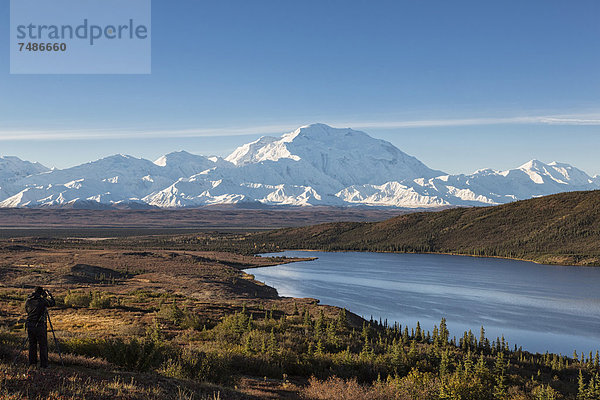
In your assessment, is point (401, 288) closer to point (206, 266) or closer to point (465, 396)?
point (206, 266)

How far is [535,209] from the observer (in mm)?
161125

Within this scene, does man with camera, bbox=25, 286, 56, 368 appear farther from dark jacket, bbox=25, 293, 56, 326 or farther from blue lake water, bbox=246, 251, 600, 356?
blue lake water, bbox=246, 251, 600, 356

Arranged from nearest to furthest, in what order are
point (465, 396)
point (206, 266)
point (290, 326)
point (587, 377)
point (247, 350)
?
point (465, 396) < point (247, 350) < point (587, 377) < point (290, 326) < point (206, 266)

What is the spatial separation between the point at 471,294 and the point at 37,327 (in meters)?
70.4

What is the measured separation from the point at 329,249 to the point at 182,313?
13186 cm

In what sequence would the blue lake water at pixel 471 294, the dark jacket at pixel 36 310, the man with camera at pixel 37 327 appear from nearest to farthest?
the man with camera at pixel 37 327 < the dark jacket at pixel 36 310 < the blue lake water at pixel 471 294

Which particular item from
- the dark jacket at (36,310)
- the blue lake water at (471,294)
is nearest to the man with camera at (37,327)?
the dark jacket at (36,310)

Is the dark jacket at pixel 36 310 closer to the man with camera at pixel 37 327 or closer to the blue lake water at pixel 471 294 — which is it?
the man with camera at pixel 37 327

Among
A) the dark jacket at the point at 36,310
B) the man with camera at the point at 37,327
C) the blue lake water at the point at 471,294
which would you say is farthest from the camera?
the blue lake water at the point at 471,294

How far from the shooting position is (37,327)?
15742mm

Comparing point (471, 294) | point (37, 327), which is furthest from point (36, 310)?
point (471, 294)

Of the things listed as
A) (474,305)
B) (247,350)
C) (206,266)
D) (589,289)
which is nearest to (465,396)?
(247,350)

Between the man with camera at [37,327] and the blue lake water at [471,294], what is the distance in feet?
135

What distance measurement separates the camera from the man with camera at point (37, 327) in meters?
15.4
